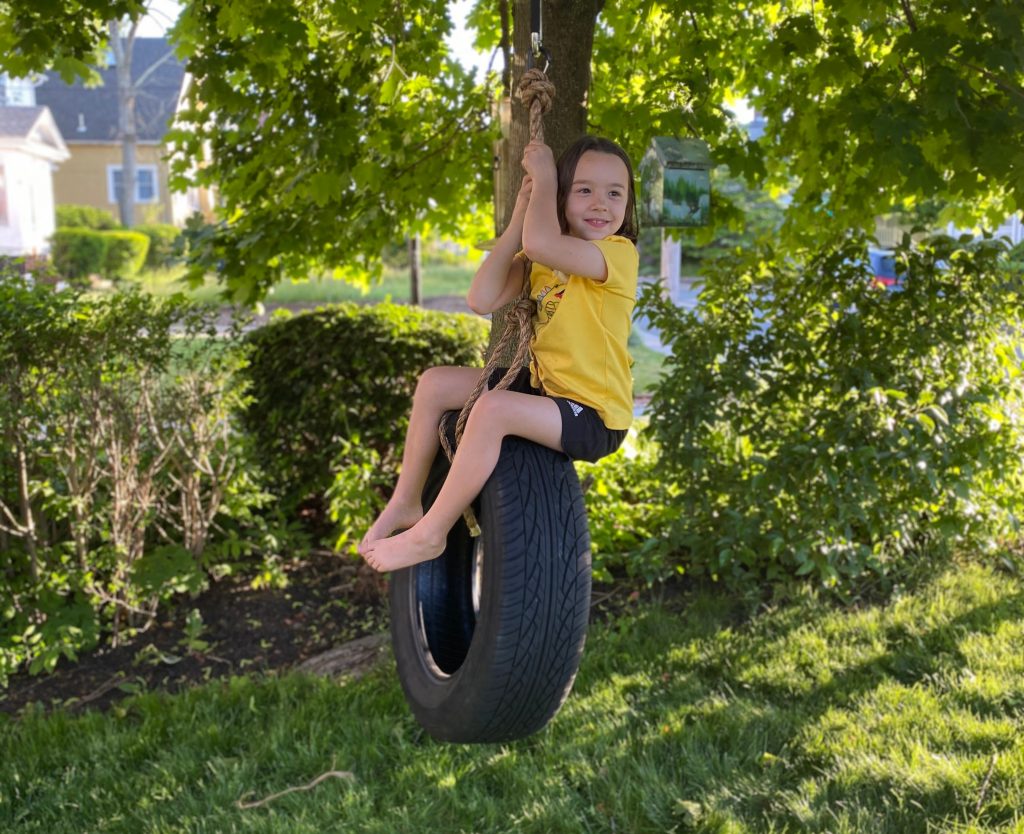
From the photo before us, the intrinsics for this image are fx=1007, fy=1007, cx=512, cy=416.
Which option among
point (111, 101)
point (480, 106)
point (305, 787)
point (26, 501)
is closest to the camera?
point (305, 787)

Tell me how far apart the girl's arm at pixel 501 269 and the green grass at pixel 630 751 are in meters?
1.76

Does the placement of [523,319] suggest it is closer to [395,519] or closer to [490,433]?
[490,433]

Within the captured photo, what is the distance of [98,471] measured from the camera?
187 inches

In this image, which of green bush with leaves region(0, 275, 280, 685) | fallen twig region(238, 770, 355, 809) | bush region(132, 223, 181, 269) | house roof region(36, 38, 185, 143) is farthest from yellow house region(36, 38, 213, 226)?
fallen twig region(238, 770, 355, 809)

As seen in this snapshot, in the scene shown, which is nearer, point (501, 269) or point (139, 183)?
point (501, 269)

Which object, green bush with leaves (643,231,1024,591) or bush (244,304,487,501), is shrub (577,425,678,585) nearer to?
green bush with leaves (643,231,1024,591)

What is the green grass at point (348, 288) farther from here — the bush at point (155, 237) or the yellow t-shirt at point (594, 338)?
the yellow t-shirt at point (594, 338)

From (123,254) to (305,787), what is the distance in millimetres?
25452

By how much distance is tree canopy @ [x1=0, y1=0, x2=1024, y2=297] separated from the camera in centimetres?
320

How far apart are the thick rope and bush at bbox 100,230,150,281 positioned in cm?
2548

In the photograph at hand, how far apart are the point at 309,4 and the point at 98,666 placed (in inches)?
125

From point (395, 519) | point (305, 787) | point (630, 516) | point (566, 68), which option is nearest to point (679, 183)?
point (566, 68)

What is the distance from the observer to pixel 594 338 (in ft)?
7.72

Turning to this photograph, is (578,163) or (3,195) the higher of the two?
(3,195)
